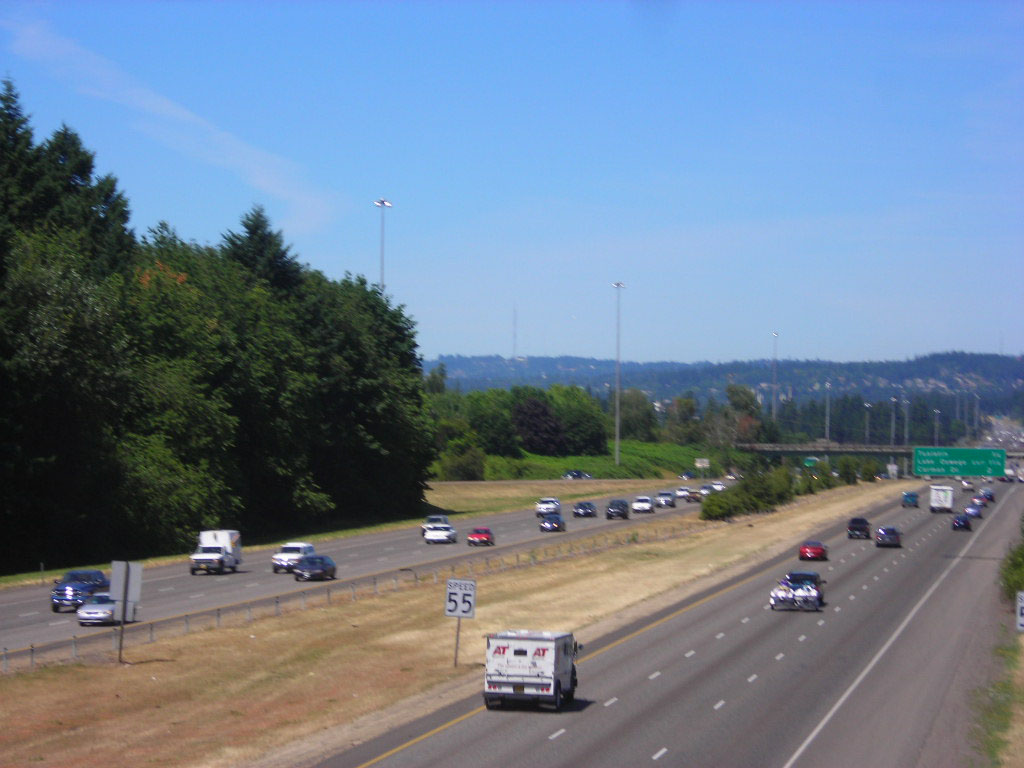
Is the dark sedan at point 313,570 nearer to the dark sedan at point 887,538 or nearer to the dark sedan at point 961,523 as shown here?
the dark sedan at point 887,538

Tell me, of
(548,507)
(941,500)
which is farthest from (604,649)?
(941,500)

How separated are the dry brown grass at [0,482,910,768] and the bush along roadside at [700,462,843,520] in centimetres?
4001

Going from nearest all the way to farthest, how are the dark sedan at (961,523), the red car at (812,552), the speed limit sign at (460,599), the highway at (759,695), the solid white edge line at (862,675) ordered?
the highway at (759,695) → the solid white edge line at (862,675) → the speed limit sign at (460,599) → the red car at (812,552) → the dark sedan at (961,523)

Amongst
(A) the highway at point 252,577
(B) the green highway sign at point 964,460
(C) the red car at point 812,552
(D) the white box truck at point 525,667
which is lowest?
(A) the highway at point 252,577

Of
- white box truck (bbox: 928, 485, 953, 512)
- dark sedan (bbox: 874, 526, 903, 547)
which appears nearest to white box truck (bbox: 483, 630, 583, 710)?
dark sedan (bbox: 874, 526, 903, 547)

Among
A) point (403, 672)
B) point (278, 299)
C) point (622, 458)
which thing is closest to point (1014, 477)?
point (622, 458)

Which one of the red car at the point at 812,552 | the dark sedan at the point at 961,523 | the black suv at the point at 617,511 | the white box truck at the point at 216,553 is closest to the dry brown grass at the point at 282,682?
the white box truck at the point at 216,553

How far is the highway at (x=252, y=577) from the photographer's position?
1485 inches

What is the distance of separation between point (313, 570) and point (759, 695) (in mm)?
28350

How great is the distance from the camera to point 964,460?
280ft

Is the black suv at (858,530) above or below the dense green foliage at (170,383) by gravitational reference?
below

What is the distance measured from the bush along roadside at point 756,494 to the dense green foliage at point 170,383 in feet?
81.6

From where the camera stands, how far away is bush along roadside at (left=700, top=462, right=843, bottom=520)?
90.7 metres

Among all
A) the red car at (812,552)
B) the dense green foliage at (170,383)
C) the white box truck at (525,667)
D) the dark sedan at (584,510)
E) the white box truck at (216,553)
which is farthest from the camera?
the dark sedan at (584,510)
